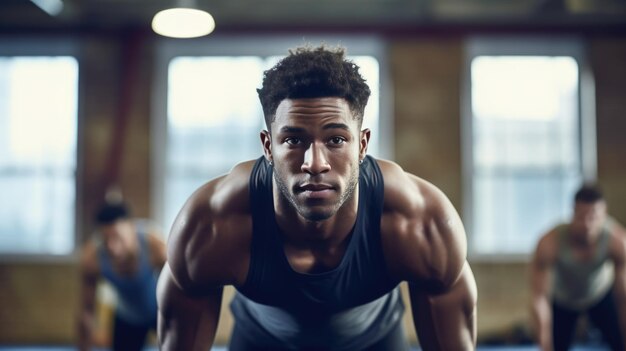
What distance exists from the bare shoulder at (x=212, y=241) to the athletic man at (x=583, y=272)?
2273 millimetres

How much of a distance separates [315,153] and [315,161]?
2cm

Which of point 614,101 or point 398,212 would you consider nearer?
point 398,212

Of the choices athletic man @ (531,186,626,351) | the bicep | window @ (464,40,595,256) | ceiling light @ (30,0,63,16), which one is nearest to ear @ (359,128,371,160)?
the bicep

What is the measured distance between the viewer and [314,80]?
1.37m

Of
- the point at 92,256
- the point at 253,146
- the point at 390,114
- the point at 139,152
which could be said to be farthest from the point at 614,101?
the point at 92,256

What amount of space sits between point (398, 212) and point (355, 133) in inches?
9.1

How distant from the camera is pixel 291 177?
53.9 inches

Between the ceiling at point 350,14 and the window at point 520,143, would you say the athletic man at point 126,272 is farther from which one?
the window at point 520,143

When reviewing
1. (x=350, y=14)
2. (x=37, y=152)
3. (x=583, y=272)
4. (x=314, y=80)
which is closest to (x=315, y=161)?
(x=314, y=80)

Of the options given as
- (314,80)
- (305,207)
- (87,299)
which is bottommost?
(87,299)

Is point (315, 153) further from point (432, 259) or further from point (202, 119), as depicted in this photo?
point (202, 119)

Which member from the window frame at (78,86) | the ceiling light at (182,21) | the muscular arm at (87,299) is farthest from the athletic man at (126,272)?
the window frame at (78,86)

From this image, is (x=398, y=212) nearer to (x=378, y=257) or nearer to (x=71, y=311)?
(x=378, y=257)

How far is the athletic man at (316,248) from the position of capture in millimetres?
1477
